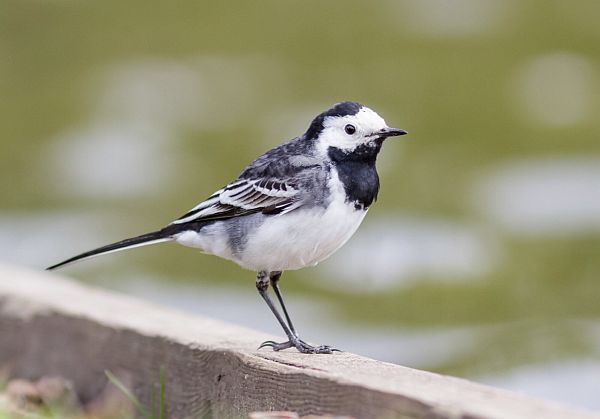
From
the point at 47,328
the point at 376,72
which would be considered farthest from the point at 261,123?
the point at 47,328

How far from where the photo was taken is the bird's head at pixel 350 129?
518 centimetres

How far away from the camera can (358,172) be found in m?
5.17

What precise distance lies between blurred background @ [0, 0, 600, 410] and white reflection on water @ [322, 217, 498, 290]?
0.02 m

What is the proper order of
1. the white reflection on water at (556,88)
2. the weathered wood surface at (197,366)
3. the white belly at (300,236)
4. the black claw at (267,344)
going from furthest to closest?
1. the white reflection on water at (556,88)
2. the white belly at (300,236)
3. the black claw at (267,344)
4. the weathered wood surface at (197,366)

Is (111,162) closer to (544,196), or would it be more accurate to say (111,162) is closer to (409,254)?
(409,254)

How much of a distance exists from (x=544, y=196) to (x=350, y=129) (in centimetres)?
525

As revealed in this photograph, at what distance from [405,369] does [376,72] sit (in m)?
7.31

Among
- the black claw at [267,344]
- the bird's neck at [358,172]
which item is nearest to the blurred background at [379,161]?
the bird's neck at [358,172]

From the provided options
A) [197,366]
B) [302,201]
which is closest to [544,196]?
[302,201]

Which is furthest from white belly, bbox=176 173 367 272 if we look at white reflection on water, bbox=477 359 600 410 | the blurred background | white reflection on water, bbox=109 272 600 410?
the blurred background

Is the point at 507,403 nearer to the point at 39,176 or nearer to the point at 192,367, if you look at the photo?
the point at 192,367

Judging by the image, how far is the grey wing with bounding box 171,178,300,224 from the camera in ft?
16.9

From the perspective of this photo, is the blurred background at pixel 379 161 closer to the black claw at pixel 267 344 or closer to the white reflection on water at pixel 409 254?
the white reflection on water at pixel 409 254

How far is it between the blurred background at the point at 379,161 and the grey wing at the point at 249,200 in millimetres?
2932
